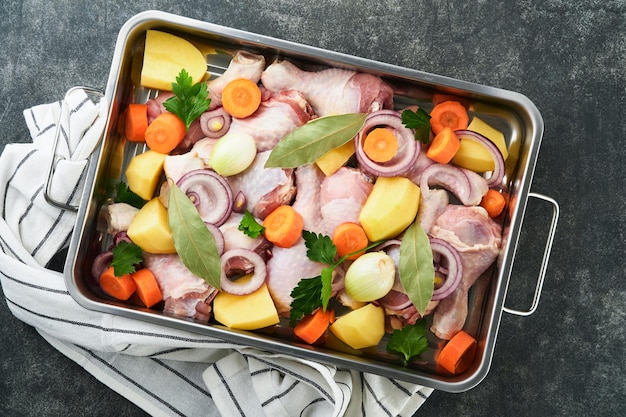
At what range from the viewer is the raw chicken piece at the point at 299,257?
7.30ft

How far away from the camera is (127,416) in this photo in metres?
2.50

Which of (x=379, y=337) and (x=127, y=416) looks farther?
(x=127, y=416)

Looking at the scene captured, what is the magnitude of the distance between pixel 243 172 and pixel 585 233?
4.69ft

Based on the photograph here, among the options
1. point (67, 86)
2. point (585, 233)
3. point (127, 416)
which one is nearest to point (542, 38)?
point (585, 233)

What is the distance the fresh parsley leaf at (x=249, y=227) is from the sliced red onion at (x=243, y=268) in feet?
0.22

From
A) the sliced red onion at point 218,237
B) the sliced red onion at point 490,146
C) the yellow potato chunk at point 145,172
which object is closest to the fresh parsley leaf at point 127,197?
the yellow potato chunk at point 145,172

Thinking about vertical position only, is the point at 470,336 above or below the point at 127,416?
above

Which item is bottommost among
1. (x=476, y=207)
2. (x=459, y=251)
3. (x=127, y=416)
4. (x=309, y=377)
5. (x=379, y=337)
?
(x=127, y=416)

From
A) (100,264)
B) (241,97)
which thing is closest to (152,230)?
(100,264)

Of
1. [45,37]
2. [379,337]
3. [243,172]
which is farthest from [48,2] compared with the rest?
[379,337]

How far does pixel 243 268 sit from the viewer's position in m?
2.24

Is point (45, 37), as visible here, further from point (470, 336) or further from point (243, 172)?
point (470, 336)

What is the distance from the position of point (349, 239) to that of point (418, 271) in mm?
273

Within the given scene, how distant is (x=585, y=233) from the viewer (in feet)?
8.36
